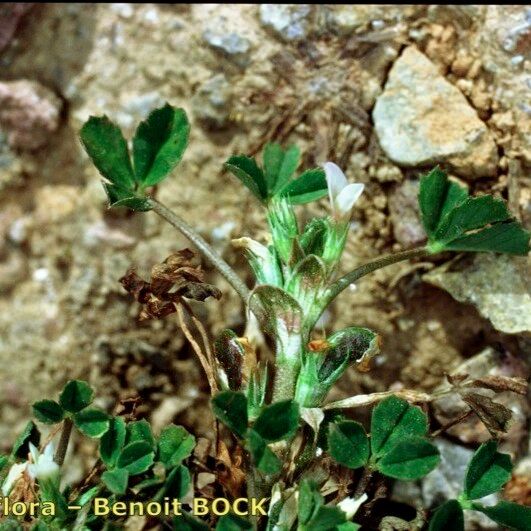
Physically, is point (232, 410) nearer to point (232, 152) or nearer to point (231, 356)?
point (231, 356)

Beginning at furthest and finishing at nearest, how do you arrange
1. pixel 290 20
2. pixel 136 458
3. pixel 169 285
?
pixel 290 20
pixel 169 285
pixel 136 458

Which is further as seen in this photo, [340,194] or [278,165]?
[278,165]

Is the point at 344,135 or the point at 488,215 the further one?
the point at 344,135

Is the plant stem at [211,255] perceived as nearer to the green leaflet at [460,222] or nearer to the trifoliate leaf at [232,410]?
the trifoliate leaf at [232,410]

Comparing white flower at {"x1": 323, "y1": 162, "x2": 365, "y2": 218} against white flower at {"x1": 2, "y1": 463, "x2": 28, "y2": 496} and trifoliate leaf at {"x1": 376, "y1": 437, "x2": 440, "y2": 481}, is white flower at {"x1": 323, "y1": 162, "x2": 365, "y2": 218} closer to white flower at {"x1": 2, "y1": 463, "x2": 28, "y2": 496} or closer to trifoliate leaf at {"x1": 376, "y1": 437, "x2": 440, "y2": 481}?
trifoliate leaf at {"x1": 376, "y1": 437, "x2": 440, "y2": 481}

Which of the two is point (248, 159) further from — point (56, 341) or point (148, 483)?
point (56, 341)

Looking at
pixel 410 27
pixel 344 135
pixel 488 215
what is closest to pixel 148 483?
pixel 488 215

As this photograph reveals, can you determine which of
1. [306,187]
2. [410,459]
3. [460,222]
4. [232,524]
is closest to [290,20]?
[306,187]
